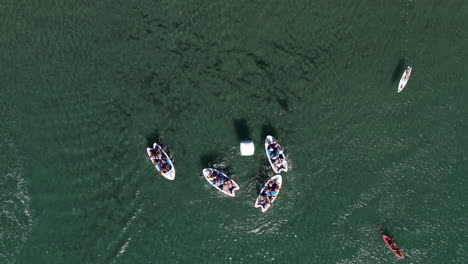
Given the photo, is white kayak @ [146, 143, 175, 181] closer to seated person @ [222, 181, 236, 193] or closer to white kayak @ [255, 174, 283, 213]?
seated person @ [222, 181, 236, 193]

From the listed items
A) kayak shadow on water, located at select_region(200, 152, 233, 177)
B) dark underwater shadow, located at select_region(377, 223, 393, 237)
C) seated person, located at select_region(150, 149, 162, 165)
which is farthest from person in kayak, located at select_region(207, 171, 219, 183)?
dark underwater shadow, located at select_region(377, 223, 393, 237)

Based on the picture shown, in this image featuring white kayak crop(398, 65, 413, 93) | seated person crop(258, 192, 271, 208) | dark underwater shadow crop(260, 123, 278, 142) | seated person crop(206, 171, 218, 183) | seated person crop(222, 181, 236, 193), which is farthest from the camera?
dark underwater shadow crop(260, 123, 278, 142)

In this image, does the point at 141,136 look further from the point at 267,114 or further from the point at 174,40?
the point at 267,114

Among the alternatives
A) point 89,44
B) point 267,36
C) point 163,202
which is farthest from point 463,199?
point 89,44

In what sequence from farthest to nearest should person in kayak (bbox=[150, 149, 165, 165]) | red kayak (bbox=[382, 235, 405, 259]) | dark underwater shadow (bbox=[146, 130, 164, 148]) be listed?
red kayak (bbox=[382, 235, 405, 259])
dark underwater shadow (bbox=[146, 130, 164, 148])
person in kayak (bbox=[150, 149, 165, 165])

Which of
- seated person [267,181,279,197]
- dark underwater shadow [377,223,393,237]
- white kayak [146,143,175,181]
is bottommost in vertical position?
dark underwater shadow [377,223,393,237]

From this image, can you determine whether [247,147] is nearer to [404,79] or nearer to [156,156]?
[156,156]
